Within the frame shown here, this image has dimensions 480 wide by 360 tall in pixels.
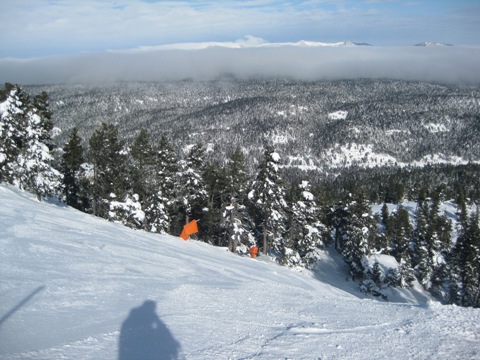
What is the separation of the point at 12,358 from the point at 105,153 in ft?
Result: 90.6

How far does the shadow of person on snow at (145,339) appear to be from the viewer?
738cm

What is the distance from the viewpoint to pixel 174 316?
9570mm

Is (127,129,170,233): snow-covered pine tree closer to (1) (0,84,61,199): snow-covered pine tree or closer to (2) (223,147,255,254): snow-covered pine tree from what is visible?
(2) (223,147,255,254): snow-covered pine tree

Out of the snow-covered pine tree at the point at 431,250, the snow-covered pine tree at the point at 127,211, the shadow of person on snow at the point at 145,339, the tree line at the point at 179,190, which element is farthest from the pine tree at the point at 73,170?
the snow-covered pine tree at the point at 431,250

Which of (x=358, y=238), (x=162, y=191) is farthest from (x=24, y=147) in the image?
(x=358, y=238)

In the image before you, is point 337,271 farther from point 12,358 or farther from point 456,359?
→ point 12,358

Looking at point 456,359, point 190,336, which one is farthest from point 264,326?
point 456,359

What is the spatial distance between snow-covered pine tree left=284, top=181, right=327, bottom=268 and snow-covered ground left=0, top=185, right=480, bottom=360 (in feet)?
76.5

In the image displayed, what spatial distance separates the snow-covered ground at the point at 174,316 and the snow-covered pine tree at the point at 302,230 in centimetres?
2332

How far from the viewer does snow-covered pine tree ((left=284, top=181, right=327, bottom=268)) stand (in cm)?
3825

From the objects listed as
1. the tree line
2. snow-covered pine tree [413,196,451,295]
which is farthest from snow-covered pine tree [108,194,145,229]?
snow-covered pine tree [413,196,451,295]

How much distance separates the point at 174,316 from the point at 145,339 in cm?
156

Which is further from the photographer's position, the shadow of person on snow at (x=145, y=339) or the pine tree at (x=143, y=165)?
the pine tree at (x=143, y=165)

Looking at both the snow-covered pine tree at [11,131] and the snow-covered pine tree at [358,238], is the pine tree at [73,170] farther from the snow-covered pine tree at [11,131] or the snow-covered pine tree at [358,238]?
the snow-covered pine tree at [358,238]
